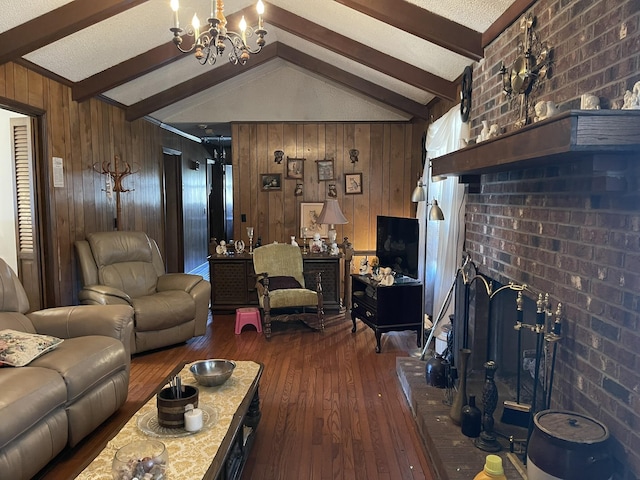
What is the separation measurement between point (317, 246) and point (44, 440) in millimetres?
3654

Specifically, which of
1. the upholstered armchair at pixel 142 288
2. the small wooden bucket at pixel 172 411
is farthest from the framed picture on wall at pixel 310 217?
the small wooden bucket at pixel 172 411

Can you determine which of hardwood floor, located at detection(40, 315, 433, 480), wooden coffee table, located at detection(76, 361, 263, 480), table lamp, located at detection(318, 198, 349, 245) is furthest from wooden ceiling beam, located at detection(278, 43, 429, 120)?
wooden coffee table, located at detection(76, 361, 263, 480)

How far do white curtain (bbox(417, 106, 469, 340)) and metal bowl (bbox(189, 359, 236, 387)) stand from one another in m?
1.89

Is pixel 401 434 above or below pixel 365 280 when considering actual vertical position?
below

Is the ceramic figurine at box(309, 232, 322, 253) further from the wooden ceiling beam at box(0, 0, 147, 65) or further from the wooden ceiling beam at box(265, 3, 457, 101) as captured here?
the wooden ceiling beam at box(0, 0, 147, 65)

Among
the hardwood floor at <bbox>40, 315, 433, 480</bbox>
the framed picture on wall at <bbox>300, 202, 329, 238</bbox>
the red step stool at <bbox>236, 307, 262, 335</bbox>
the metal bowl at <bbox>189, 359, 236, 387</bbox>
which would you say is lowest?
the hardwood floor at <bbox>40, 315, 433, 480</bbox>

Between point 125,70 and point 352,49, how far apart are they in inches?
83.3

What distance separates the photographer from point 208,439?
6.22ft

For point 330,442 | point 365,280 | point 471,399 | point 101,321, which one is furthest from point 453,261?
point 101,321

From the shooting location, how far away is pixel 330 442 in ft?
8.64

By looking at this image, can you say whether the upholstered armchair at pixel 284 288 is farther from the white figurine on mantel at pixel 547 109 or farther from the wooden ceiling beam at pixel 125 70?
the white figurine on mantel at pixel 547 109

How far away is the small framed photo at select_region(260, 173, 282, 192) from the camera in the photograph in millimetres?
6004

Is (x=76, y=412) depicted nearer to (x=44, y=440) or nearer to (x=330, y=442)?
(x=44, y=440)

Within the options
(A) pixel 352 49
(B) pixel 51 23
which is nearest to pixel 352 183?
(A) pixel 352 49
